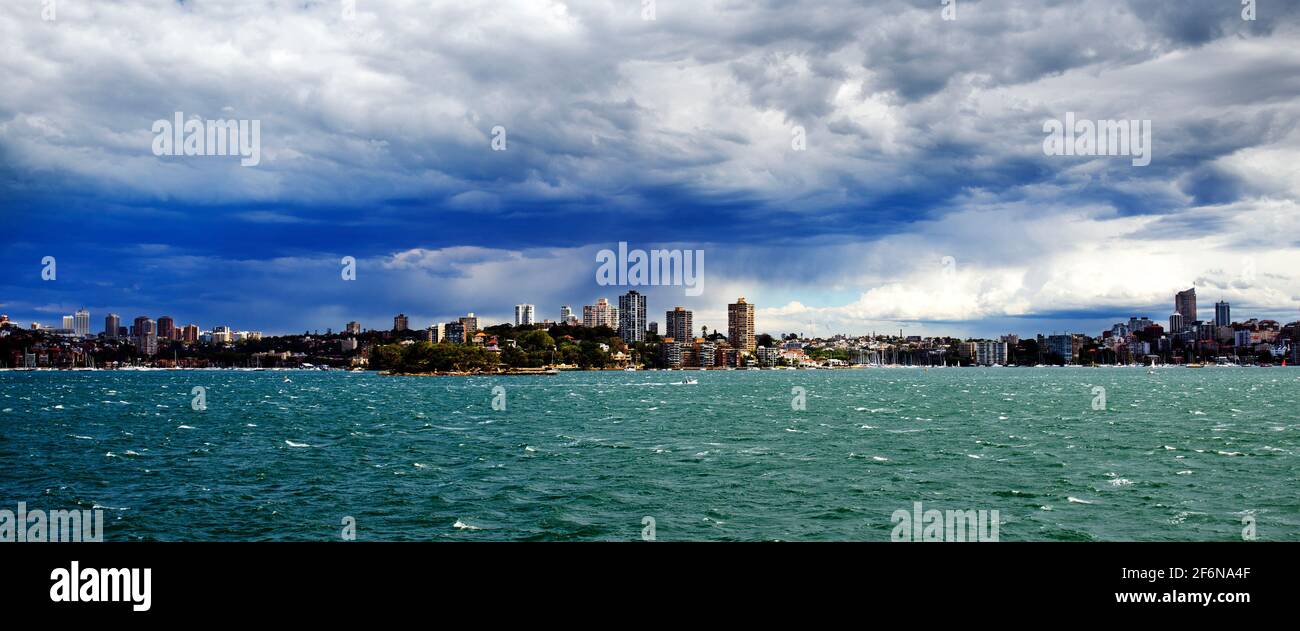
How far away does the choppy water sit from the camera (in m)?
27.7

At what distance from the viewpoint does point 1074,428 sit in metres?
63.5

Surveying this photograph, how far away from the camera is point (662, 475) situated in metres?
38.1

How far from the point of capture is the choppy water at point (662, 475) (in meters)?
27.7
